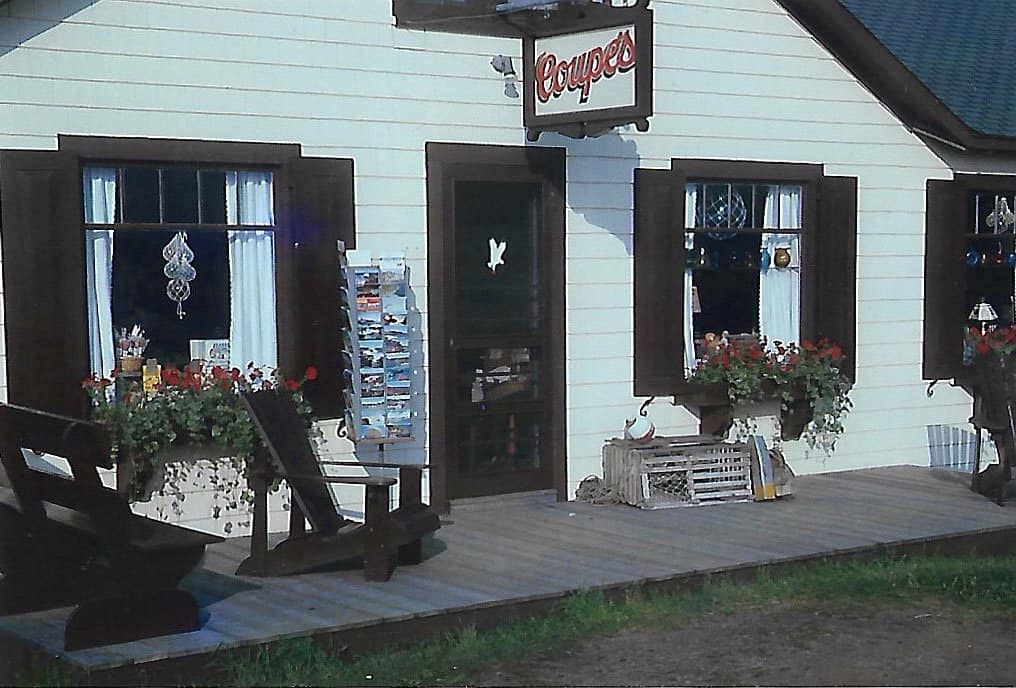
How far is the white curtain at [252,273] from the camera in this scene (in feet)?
25.6

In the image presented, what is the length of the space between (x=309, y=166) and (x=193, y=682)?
3441 millimetres

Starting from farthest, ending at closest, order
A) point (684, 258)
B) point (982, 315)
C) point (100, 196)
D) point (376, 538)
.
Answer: point (982, 315) → point (684, 258) → point (100, 196) → point (376, 538)

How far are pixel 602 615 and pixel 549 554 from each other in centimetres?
101

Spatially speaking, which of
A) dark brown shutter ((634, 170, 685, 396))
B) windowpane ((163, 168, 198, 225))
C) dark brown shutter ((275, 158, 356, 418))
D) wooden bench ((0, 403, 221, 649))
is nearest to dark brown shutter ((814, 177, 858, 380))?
dark brown shutter ((634, 170, 685, 396))

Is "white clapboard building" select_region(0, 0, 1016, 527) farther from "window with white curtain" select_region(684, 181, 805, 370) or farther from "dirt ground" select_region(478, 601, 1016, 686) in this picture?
"dirt ground" select_region(478, 601, 1016, 686)

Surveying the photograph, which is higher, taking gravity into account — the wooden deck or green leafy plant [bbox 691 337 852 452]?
green leafy plant [bbox 691 337 852 452]

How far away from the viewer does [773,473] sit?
8922mm

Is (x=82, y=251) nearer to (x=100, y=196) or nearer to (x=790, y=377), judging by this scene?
(x=100, y=196)

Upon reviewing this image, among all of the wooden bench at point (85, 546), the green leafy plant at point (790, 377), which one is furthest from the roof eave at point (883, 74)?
the wooden bench at point (85, 546)

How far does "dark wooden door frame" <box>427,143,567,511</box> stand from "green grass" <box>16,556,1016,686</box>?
82.7 inches

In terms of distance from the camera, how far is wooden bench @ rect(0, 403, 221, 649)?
529 cm

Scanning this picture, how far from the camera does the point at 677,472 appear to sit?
8680mm

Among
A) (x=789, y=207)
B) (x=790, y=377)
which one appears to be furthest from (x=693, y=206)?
(x=790, y=377)

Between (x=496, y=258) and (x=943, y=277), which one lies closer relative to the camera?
(x=496, y=258)
